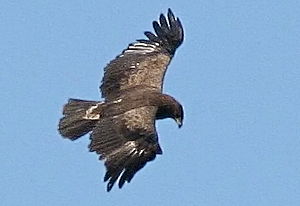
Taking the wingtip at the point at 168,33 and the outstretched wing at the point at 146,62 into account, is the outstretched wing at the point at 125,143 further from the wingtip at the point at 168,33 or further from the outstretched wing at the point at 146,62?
the wingtip at the point at 168,33

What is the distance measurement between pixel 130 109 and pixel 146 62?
2094 millimetres

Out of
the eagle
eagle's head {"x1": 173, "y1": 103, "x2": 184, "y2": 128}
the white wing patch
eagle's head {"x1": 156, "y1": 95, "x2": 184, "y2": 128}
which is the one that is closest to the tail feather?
the eagle

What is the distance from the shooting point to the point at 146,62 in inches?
851

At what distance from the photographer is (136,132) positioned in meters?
19.0

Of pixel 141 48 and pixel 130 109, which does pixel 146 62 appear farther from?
pixel 130 109

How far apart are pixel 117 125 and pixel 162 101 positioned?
52.7 inches

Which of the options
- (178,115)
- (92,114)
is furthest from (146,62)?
(92,114)

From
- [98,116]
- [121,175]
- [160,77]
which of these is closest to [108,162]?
[121,175]

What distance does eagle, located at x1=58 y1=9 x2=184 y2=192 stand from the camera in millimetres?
18641

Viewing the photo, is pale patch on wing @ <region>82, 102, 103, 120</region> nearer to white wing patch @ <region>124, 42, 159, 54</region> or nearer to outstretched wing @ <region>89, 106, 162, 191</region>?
outstretched wing @ <region>89, 106, 162, 191</region>

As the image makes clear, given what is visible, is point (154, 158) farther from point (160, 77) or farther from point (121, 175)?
point (160, 77)

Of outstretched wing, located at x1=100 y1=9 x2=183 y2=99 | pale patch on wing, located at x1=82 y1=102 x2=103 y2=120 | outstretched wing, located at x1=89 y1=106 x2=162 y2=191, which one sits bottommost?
outstretched wing, located at x1=89 y1=106 x2=162 y2=191

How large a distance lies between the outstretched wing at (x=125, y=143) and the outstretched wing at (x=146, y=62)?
138 centimetres

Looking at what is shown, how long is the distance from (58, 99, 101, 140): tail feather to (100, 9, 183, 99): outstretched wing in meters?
0.41
